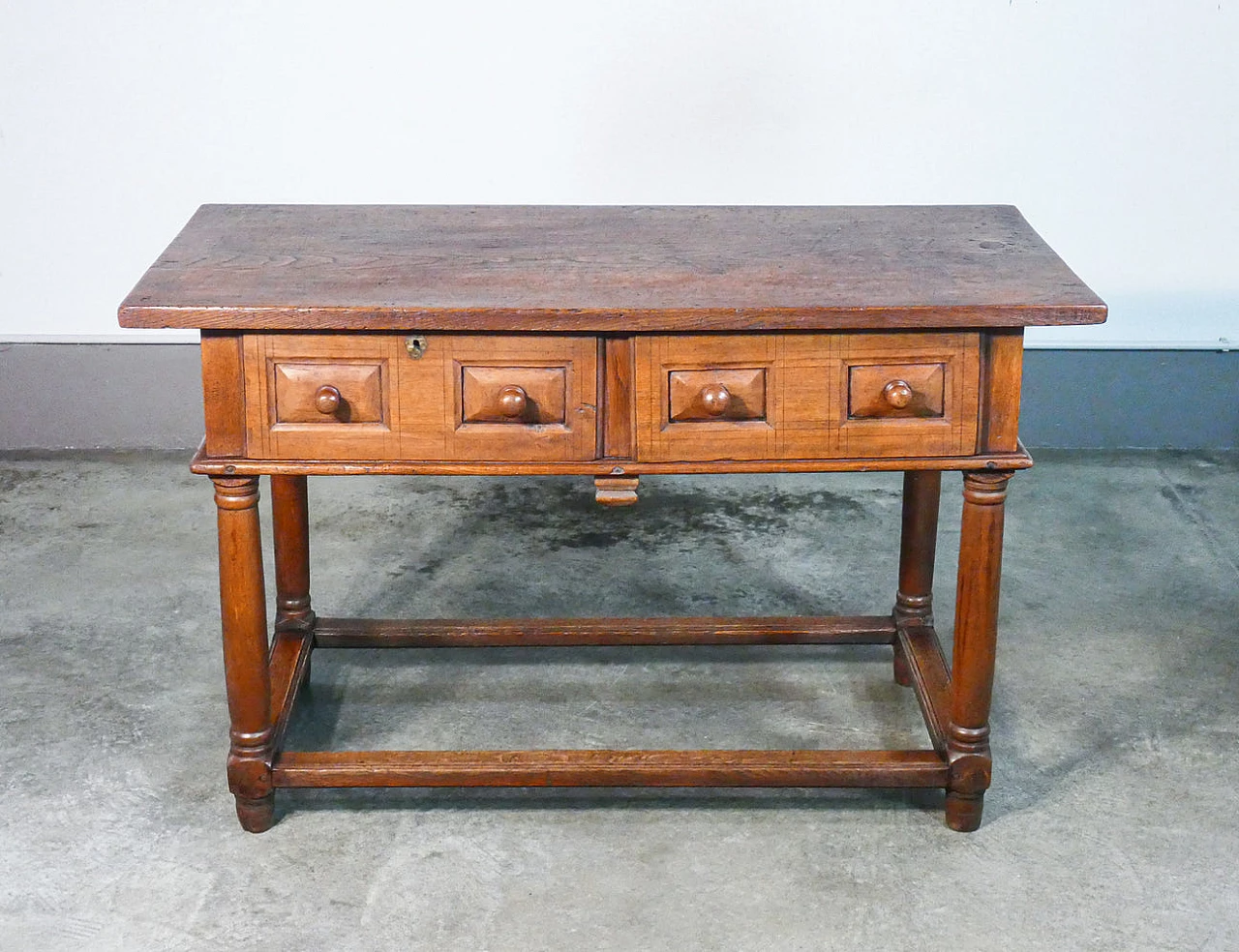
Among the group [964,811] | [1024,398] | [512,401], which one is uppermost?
[512,401]

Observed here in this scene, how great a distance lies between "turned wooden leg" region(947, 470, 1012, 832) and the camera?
2727mm

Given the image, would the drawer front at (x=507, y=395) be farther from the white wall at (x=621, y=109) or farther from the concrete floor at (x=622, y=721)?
the white wall at (x=621, y=109)

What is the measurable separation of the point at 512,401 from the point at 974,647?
2.95 ft

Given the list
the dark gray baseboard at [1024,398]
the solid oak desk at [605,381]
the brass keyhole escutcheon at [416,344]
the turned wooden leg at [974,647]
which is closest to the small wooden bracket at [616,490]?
the solid oak desk at [605,381]

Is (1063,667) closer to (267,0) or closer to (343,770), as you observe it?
(343,770)

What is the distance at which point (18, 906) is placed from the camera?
269cm

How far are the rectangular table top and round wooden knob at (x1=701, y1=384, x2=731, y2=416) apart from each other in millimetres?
102

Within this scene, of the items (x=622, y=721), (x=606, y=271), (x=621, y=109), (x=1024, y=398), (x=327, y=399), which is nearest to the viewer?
(x=327, y=399)

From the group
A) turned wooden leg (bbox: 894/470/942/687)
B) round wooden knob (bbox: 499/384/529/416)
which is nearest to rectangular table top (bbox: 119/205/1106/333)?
round wooden knob (bbox: 499/384/529/416)

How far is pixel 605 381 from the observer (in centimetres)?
259

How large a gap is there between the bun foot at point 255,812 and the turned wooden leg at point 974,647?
117 centimetres

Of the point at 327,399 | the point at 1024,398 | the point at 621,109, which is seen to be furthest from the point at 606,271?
the point at 1024,398

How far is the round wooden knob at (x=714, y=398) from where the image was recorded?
258cm

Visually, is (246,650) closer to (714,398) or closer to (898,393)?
(714,398)
